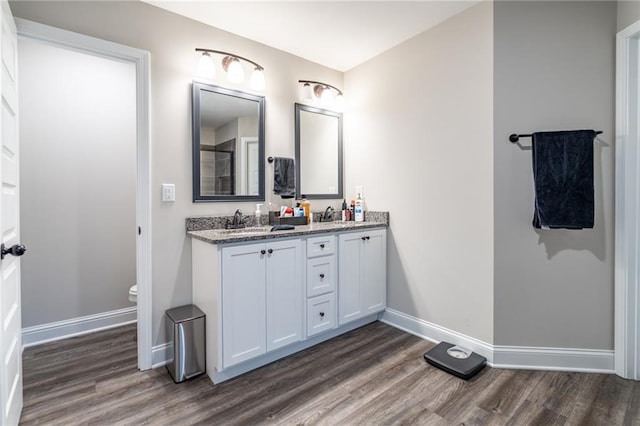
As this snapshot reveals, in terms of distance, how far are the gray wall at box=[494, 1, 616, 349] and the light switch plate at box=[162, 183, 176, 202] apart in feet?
7.31

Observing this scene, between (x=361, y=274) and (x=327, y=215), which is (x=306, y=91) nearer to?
(x=327, y=215)

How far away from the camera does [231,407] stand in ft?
5.65

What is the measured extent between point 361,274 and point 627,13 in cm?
241

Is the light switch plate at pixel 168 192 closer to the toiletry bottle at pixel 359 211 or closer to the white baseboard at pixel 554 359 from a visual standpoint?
the toiletry bottle at pixel 359 211

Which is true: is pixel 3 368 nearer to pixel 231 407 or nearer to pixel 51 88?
pixel 231 407

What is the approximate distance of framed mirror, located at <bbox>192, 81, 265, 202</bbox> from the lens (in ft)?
7.61

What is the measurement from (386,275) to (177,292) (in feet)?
5.75

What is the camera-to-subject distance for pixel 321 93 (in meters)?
3.02

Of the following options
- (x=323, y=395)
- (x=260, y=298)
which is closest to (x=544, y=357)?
(x=323, y=395)

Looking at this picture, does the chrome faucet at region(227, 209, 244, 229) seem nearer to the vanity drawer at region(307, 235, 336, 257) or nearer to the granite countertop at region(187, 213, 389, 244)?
the granite countertop at region(187, 213, 389, 244)

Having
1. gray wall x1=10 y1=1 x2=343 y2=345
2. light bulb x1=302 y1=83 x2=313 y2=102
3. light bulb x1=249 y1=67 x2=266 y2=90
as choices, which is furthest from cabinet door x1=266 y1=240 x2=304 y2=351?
light bulb x1=302 y1=83 x2=313 y2=102

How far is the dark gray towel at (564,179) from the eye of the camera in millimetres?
1938

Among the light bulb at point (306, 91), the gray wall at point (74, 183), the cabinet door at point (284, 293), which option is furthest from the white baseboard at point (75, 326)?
the light bulb at point (306, 91)

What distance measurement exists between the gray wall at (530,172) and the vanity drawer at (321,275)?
3.79ft
